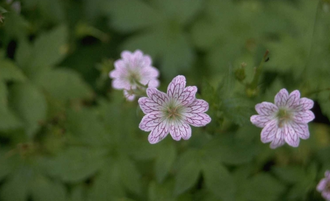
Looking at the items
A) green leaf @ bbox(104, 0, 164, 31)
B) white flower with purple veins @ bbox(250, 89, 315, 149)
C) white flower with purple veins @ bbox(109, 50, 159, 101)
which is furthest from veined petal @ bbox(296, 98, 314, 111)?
green leaf @ bbox(104, 0, 164, 31)

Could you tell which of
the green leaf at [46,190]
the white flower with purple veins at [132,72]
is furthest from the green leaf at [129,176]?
the white flower with purple veins at [132,72]

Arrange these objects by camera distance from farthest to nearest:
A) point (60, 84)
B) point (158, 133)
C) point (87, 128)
Result: point (60, 84) < point (87, 128) < point (158, 133)

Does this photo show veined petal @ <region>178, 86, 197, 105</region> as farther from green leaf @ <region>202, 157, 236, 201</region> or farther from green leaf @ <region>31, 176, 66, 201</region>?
green leaf @ <region>31, 176, 66, 201</region>

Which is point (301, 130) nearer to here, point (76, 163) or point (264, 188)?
point (264, 188)

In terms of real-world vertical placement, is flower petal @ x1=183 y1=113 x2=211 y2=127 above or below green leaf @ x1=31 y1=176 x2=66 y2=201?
below

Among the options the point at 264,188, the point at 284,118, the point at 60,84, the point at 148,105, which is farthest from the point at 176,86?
the point at 60,84

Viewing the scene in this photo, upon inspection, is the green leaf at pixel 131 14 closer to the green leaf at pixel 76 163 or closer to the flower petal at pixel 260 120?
the green leaf at pixel 76 163
